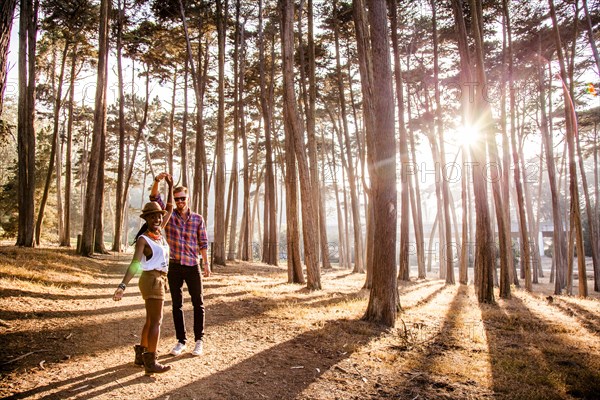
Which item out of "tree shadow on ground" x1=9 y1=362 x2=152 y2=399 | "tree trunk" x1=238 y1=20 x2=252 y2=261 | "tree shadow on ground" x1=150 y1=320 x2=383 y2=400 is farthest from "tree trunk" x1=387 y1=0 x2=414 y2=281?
"tree shadow on ground" x1=9 y1=362 x2=152 y2=399

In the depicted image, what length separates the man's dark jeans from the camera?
13.9 ft

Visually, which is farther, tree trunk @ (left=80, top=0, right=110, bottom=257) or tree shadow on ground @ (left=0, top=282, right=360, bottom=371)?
tree trunk @ (left=80, top=0, right=110, bottom=257)

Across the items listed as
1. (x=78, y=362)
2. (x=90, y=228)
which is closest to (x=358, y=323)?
(x=78, y=362)

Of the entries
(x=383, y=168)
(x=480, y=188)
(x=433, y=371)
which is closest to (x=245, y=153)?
(x=480, y=188)

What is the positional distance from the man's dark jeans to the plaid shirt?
0.10 meters

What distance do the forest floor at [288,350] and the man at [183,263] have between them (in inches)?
12.2

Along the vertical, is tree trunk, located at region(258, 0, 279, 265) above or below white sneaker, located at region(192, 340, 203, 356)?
above

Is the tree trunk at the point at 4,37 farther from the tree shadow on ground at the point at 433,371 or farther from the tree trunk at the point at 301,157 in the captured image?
the tree trunk at the point at 301,157

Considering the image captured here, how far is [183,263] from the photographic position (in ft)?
14.1

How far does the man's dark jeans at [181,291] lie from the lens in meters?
4.25

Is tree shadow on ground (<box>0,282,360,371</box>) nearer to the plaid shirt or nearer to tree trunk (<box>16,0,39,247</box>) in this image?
the plaid shirt

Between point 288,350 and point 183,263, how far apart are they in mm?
1860

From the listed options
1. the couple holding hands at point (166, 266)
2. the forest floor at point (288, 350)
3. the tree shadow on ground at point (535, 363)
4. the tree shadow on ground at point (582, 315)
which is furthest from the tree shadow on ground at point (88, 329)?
the tree shadow on ground at point (582, 315)

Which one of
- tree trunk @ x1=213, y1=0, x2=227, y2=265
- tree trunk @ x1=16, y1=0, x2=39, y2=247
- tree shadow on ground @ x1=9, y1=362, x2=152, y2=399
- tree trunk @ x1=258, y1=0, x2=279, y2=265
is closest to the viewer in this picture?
tree shadow on ground @ x1=9, y1=362, x2=152, y2=399
